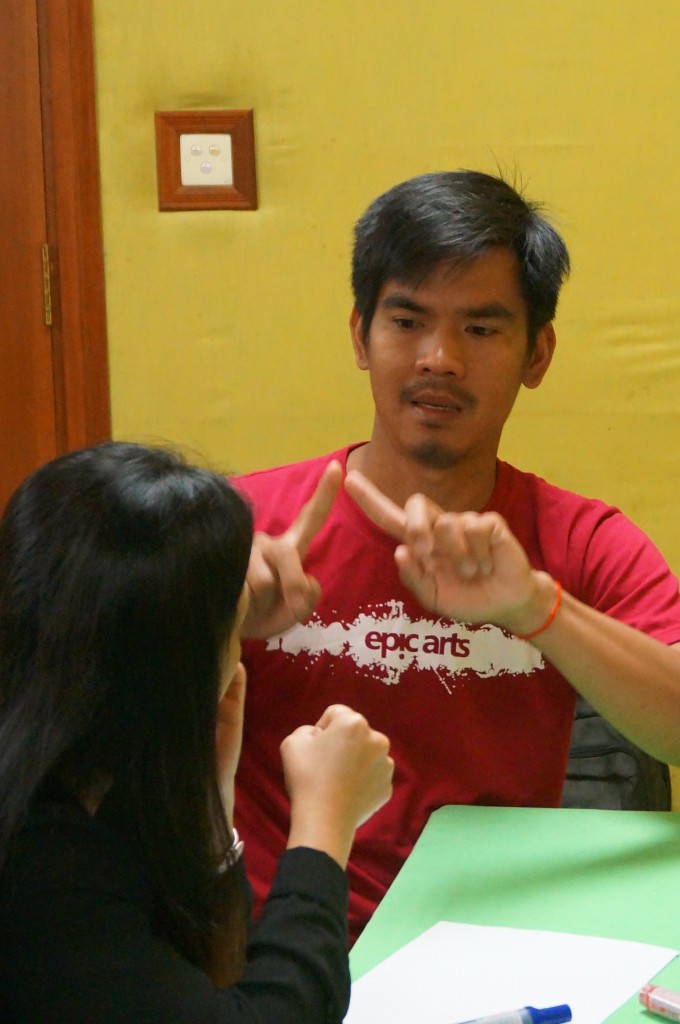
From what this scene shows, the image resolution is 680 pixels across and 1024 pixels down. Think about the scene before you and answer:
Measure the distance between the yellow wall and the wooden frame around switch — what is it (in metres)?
0.02

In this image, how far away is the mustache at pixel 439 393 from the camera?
1.48m

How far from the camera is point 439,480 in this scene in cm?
155

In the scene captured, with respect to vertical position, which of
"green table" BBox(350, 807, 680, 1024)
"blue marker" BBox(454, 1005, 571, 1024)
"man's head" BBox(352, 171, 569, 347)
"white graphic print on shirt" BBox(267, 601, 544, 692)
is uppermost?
"man's head" BBox(352, 171, 569, 347)

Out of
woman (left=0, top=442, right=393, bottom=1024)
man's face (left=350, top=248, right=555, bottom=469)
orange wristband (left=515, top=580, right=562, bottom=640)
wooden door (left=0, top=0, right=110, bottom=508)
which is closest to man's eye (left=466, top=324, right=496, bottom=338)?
man's face (left=350, top=248, right=555, bottom=469)

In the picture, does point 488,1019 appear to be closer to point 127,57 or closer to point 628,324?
point 628,324

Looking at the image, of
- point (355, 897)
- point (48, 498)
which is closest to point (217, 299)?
point (355, 897)

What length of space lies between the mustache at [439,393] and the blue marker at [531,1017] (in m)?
0.80

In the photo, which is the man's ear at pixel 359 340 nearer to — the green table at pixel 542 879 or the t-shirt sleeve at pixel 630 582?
the t-shirt sleeve at pixel 630 582

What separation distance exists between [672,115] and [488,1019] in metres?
1.77

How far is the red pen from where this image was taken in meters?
0.87

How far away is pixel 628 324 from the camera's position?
7.22ft

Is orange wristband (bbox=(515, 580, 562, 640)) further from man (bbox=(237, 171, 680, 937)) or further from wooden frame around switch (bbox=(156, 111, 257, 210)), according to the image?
wooden frame around switch (bbox=(156, 111, 257, 210))

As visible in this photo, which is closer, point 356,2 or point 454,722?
point 454,722

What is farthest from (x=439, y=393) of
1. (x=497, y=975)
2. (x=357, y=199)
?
(x=357, y=199)
